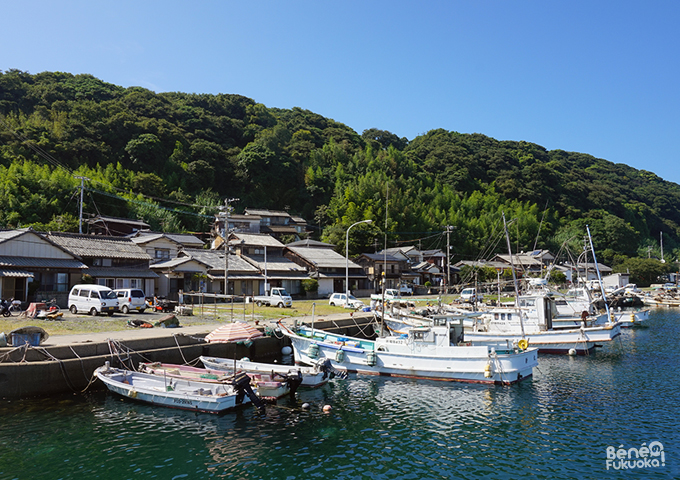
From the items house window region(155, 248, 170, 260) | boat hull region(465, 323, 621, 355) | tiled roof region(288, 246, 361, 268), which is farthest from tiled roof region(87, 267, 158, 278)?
boat hull region(465, 323, 621, 355)

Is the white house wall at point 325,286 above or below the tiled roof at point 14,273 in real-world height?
below

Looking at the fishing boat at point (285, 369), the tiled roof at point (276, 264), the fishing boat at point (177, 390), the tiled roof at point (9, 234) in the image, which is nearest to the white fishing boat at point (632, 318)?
the tiled roof at point (276, 264)

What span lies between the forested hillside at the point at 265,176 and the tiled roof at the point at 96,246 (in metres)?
18.8

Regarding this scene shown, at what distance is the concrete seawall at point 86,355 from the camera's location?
16500 millimetres

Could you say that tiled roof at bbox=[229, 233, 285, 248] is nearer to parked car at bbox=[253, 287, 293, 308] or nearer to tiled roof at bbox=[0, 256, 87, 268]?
parked car at bbox=[253, 287, 293, 308]

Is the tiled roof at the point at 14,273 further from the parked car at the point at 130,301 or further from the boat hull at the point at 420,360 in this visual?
the boat hull at the point at 420,360

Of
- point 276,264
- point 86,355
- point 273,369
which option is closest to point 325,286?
point 276,264

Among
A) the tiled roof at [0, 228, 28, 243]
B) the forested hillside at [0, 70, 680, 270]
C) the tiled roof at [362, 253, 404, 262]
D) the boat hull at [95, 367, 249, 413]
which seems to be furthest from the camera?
the forested hillside at [0, 70, 680, 270]

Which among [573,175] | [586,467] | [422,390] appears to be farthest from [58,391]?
[573,175]

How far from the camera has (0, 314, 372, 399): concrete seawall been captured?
54.1ft

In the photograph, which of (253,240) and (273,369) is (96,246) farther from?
(273,369)

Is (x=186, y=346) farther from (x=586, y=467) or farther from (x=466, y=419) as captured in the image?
(x=586, y=467)

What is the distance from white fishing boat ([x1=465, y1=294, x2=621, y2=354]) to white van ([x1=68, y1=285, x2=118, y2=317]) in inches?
990

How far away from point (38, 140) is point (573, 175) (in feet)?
479
